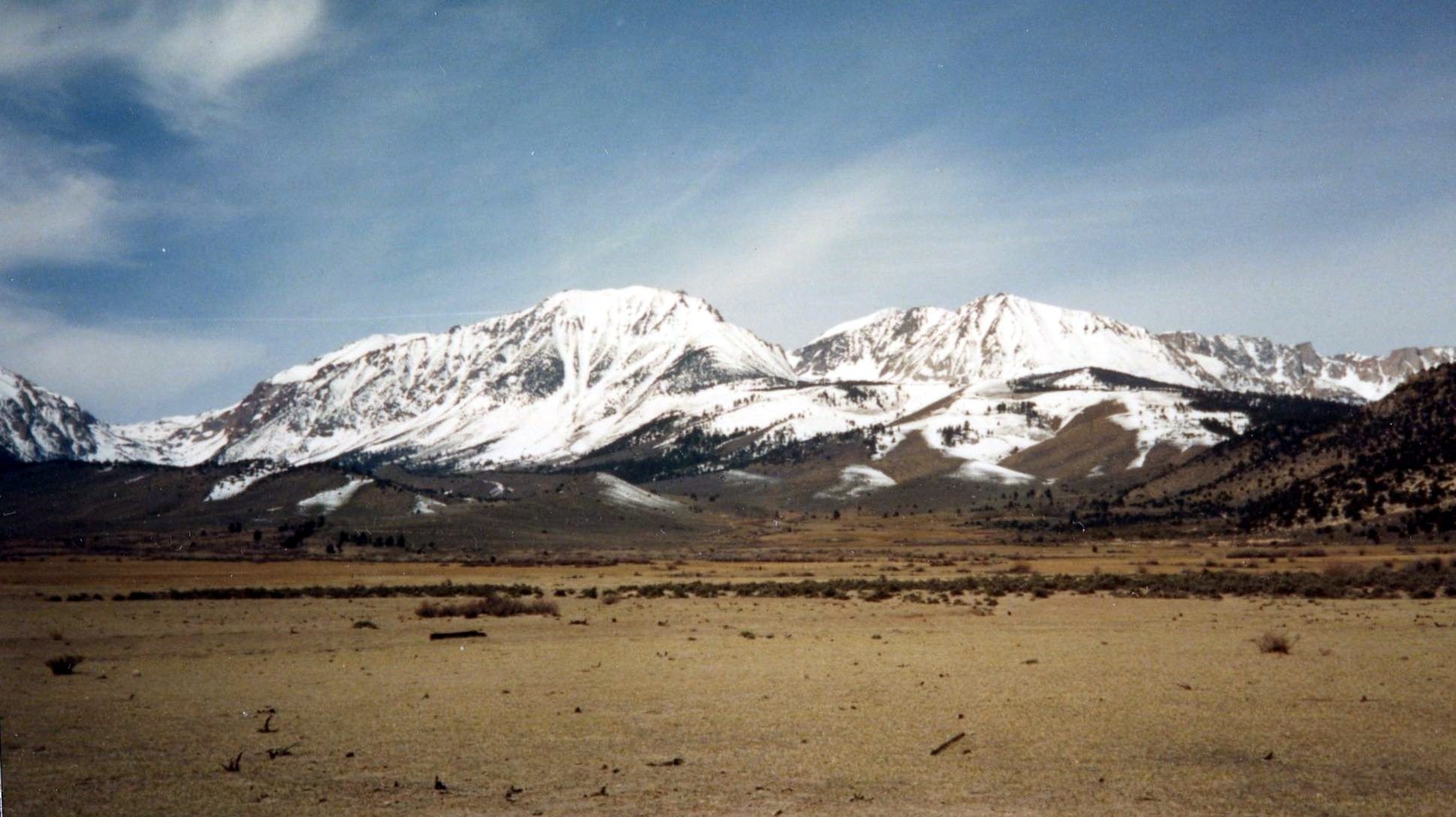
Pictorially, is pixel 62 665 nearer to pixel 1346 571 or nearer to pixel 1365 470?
pixel 1346 571

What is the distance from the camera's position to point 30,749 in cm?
1475

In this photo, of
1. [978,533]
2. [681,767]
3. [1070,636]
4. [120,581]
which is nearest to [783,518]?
[978,533]

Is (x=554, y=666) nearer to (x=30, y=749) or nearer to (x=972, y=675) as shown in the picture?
(x=972, y=675)

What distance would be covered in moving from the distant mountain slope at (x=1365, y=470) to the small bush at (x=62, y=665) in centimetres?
8243

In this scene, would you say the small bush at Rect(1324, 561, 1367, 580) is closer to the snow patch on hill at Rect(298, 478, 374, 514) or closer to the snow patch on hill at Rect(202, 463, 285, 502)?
the snow patch on hill at Rect(298, 478, 374, 514)

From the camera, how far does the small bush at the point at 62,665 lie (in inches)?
898

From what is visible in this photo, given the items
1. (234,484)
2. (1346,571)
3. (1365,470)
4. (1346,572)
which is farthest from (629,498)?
(1346,572)

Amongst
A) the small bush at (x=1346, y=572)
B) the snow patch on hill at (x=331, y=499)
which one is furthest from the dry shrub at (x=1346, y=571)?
the snow patch on hill at (x=331, y=499)

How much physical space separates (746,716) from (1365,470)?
94.5 m

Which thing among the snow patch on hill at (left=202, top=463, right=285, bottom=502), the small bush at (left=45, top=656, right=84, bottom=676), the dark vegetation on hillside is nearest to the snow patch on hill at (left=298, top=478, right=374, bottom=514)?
the snow patch on hill at (left=202, top=463, right=285, bottom=502)

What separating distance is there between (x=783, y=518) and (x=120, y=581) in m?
141

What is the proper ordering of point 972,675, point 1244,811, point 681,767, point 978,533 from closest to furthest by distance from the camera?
1. point 1244,811
2. point 681,767
3. point 972,675
4. point 978,533

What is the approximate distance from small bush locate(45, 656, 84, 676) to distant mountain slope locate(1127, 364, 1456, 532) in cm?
8243

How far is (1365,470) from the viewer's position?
93188 millimetres
